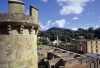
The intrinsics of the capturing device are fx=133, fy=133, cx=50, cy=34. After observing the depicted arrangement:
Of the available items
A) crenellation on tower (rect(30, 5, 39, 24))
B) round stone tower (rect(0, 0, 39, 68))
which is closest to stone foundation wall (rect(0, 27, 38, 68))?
round stone tower (rect(0, 0, 39, 68))

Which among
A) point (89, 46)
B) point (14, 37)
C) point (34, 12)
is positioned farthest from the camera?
point (89, 46)

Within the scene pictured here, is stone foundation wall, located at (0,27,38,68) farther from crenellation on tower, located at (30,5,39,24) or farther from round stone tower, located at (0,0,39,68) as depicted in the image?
crenellation on tower, located at (30,5,39,24)

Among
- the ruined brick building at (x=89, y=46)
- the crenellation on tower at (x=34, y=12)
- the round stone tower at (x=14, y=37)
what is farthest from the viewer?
the ruined brick building at (x=89, y=46)

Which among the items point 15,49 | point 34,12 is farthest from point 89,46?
point 15,49

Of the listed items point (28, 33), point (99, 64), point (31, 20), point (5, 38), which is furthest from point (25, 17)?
point (99, 64)

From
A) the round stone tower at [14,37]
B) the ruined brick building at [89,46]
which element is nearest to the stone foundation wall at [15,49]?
the round stone tower at [14,37]

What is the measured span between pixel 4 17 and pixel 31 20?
125 cm

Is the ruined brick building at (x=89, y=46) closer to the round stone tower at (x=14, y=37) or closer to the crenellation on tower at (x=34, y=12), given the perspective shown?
the crenellation on tower at (x=34, y=12)

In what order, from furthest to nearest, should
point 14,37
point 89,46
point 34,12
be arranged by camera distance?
1. point 89,46
2. point 34,12
3. point 14,37

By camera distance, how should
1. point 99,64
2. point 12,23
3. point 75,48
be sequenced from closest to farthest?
point 12,23
point 99,64
point 75,48

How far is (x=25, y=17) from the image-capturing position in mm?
6203

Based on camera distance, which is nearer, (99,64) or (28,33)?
(28,33)

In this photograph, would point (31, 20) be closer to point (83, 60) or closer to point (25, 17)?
point (25, 17)

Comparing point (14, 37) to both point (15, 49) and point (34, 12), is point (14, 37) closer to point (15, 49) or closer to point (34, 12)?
point (15, 49)
